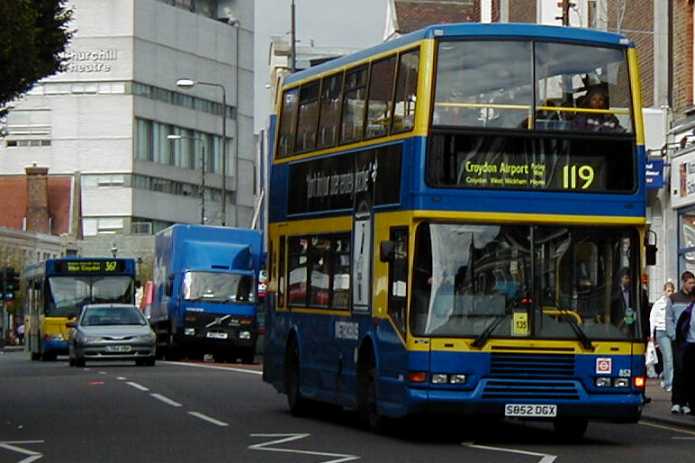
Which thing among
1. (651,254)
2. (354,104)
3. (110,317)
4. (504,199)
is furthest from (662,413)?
(110,317)

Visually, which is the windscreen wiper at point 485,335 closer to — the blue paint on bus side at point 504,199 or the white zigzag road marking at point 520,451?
the white zigzag road marking at point 520,451

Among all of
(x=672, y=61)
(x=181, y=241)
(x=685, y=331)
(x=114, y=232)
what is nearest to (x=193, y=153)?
(x=114, y=232)

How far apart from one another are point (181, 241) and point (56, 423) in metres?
30.8

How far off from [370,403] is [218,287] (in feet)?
110

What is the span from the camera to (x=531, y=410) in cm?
2070

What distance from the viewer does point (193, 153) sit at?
156 m

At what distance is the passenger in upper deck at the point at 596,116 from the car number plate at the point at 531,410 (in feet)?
9.47

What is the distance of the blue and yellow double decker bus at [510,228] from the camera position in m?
20.8

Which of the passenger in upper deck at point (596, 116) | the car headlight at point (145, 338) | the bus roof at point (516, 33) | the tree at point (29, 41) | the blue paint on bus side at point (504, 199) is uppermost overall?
the tree at point (29, 41)

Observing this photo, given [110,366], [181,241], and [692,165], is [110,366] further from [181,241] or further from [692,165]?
[692,165]

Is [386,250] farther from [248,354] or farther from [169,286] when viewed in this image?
[248,354]

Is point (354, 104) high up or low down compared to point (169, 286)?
up

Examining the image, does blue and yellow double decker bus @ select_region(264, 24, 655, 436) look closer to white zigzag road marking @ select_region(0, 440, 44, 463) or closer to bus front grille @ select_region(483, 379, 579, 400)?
bus front grille @ select_region(483, 379, 579, 400)

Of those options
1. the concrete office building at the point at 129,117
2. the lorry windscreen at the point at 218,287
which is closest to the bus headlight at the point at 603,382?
the lorry windscreen at the point at 218,287
